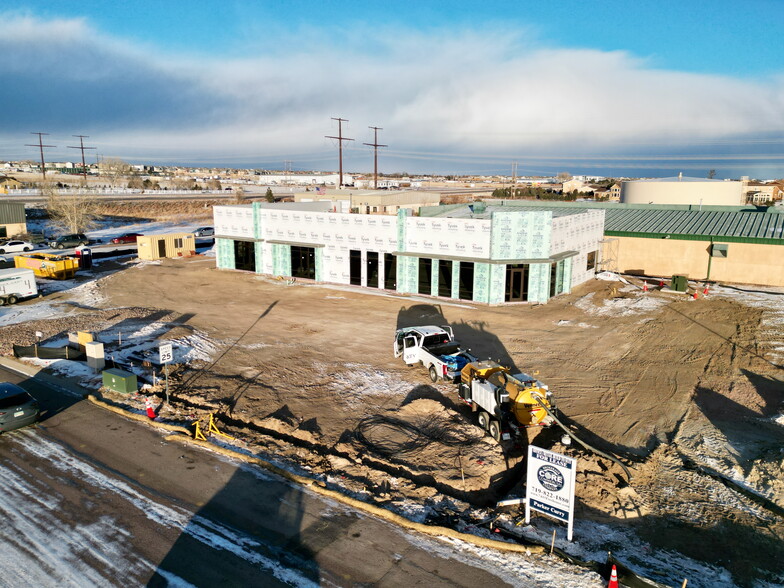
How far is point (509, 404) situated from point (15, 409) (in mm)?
14672

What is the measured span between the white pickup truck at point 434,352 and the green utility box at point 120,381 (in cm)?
1026

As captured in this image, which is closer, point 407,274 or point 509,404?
point 509,404

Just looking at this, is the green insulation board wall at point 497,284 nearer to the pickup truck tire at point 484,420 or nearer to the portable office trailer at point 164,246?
the pickup truck tire at point 484,420

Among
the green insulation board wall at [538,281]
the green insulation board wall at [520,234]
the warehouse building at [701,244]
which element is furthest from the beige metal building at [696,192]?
the green insulation board wall at [538,281]

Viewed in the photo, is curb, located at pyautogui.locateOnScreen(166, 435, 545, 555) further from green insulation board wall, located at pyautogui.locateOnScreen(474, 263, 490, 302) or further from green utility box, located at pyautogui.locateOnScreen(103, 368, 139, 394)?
green insulation board wall, located at pyautogui.locateOnScreen(474, 263, 490, 302)

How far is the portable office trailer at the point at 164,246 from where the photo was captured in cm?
5047

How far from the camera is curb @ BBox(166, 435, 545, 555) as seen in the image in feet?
36.8

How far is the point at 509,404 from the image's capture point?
52.7 ft

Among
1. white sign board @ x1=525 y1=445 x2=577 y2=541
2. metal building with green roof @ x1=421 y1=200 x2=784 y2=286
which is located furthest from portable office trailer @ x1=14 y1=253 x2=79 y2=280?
white sign board @ x1=525 y1=445 x2=577 y2=541

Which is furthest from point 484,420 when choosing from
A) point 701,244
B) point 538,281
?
point 701,244

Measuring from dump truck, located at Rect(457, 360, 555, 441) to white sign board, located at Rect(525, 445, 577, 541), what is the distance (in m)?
3.39

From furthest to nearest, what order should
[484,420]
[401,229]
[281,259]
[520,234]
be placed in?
[281,259] → [401,229] → [520,234] → [484,420]

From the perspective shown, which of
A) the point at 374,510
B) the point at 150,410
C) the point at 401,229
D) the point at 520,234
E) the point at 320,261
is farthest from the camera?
the point at 320,261

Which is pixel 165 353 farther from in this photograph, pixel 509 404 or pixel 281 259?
pixel 281 259
